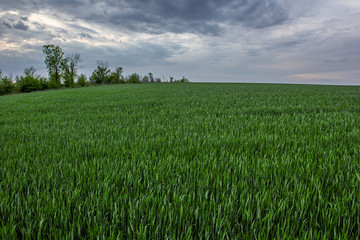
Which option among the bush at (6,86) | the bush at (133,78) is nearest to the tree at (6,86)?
the bush at (6,86)

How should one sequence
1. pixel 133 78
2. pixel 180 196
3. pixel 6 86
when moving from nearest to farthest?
pixel 180 196, pixel 6 86, pixel 133 78

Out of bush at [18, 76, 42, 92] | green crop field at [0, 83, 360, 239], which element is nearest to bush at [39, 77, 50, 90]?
bush at [18, 76, 42, 92]

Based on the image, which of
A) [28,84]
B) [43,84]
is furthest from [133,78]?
[28,84]

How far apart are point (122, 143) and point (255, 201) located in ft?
7.72

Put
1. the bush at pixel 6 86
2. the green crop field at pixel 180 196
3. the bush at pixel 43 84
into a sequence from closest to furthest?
the green crop field at pixel 180 196 → the bush at pixel 6 86 → the bush at pixel 43 84

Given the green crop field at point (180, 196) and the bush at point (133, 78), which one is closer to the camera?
the green crop field at point (180, 196)

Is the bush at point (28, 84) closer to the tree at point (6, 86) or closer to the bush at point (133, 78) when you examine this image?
the tree at point (6, 86)

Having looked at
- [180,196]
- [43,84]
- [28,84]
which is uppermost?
[43,84]

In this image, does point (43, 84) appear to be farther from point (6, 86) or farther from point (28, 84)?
point (6, 86)

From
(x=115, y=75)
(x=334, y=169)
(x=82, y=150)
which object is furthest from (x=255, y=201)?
(x=115, y=75)

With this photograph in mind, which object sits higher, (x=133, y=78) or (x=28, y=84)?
(x=133, y=78)

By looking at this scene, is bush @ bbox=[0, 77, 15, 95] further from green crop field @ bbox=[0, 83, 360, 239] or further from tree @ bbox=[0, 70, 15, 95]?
green crop field @ bbox=[0, 83, 360, 239]

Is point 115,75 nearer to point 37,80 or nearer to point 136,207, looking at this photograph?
point 37,80

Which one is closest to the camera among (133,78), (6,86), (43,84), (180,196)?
(180,196)
